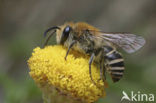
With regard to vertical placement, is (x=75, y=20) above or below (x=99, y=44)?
above

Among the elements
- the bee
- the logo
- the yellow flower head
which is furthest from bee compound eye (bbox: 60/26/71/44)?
the logo

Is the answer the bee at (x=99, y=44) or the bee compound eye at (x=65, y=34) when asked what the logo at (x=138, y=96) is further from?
the bee compound eye at (x=65, y=34)

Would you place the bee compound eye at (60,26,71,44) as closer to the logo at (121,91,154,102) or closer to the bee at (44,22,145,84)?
the bee at (44,22,145,84)

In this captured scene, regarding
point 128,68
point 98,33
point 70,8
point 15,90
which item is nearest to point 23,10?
point 70,8

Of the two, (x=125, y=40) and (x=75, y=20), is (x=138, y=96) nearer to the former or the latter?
(x=125, y=40)

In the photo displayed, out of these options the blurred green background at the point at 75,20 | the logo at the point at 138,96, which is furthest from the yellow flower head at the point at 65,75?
the logo at the point at 138,96

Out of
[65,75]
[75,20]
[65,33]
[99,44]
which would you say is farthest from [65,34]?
[75,20]
